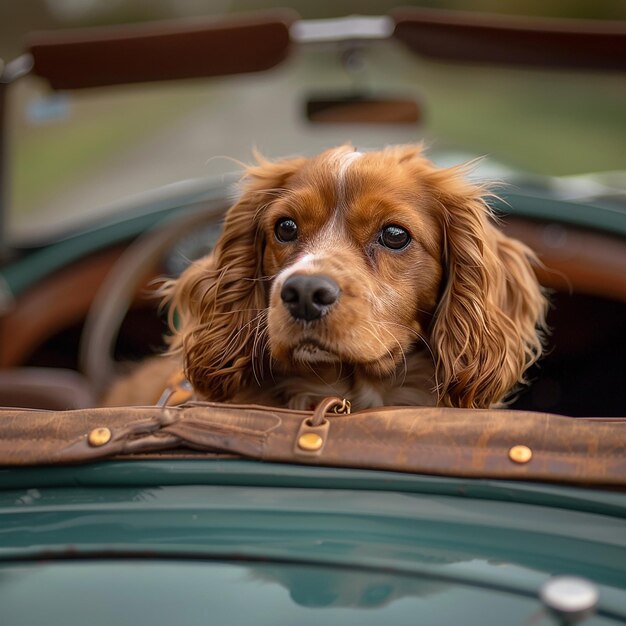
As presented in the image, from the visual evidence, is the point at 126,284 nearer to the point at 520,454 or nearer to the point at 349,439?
the point at 349,439

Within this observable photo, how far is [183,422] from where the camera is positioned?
170 centimetres

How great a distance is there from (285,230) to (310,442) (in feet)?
3.60

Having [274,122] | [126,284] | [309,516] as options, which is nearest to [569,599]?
[309,516]

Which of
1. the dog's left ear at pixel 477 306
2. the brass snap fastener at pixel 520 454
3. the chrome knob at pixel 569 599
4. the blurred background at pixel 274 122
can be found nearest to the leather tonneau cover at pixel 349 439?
the brass snap fastener at pixel 520 454

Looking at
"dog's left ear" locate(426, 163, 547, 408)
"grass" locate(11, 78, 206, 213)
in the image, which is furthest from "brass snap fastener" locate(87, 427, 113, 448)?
"grass" locate(11, 78, 206, 213)

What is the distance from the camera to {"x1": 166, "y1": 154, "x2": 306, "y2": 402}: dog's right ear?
2.66 m

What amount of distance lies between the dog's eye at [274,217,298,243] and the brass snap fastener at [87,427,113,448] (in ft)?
3.48

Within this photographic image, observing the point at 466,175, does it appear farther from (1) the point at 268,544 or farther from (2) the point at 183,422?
(1) the point at 268,544

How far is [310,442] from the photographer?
1.65 m

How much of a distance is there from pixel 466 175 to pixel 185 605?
1.86 metres

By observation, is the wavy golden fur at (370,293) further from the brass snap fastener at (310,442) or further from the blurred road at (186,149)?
the blurred road at (186,149)

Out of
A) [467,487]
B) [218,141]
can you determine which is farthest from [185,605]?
[218,141]

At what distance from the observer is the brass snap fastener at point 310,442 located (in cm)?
163

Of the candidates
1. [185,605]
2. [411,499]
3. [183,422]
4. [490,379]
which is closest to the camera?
[185,605]
